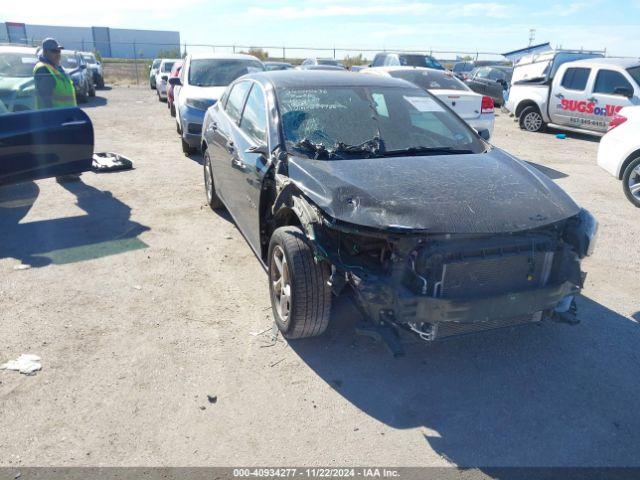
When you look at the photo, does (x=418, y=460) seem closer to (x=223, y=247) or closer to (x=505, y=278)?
(x=505, y=278)

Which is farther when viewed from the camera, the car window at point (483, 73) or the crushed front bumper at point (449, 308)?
the car window at point (483, 73)

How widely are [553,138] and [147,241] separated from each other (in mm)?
10827

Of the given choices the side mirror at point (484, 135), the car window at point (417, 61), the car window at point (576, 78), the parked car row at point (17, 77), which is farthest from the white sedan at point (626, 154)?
the car window at point (417, 61)

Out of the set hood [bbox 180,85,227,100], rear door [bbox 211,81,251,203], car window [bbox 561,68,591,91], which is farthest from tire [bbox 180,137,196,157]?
car window [bbox 561,68,591,91]

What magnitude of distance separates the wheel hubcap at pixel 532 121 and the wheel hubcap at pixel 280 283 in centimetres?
1199

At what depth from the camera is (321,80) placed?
15.6 feet

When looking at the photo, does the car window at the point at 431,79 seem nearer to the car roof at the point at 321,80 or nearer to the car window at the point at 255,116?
the car roof at the point at 321,80

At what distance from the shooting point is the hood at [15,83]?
6570 millimetres

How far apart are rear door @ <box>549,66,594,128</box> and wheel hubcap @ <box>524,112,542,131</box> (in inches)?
20.6

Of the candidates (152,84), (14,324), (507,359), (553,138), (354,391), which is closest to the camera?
(354,391)

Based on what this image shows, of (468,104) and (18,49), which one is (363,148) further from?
(18,49)

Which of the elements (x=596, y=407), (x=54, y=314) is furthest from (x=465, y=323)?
(x=54, y=314)

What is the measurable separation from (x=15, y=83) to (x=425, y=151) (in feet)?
17.9

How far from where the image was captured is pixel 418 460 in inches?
109
